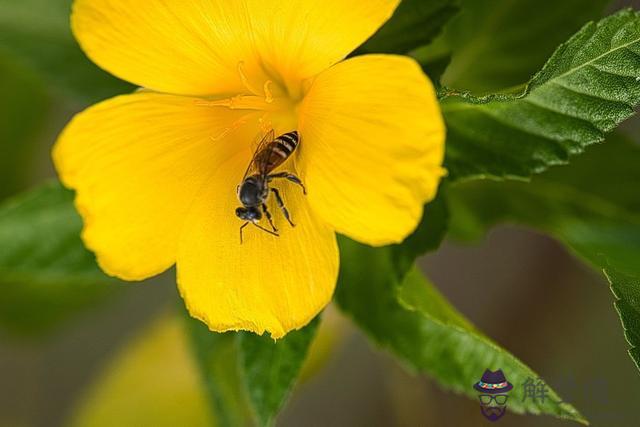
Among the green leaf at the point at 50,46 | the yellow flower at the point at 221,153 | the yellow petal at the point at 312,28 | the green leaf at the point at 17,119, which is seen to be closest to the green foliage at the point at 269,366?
the yellow flower at the point at 221,153

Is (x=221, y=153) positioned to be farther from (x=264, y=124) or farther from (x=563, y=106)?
(x=563, y=106)

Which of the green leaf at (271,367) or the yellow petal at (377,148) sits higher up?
the yellow petal at (377,148)

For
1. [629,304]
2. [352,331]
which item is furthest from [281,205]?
[352,331]

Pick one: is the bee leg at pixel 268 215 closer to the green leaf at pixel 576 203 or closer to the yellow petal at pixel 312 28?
the yellow petal at pixel 312 28

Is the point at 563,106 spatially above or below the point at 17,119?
above

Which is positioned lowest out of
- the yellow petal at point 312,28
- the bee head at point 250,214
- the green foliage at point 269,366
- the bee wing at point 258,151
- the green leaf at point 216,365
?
the green leaf at point 216,365

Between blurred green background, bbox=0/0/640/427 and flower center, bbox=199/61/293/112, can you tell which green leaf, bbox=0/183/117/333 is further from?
flower center, bbox=199/61/293/112
